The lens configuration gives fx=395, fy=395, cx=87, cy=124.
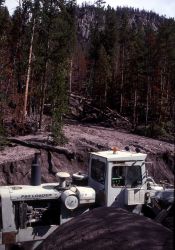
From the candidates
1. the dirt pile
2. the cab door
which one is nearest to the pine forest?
the cab door

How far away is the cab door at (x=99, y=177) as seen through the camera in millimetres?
9559

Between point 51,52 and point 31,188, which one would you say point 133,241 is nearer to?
point 31,188

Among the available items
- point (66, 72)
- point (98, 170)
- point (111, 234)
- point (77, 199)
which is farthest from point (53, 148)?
point (111, 234)

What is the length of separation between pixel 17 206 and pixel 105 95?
116 feet

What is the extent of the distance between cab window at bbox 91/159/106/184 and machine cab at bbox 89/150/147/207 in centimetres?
3

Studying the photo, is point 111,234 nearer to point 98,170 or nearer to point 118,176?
point 118,176

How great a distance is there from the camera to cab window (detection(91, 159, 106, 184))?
9.67 meters

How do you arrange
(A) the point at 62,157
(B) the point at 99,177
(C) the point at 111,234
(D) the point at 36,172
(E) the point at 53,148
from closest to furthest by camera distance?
(C) the point at 111,234 < (B) the point at 99,177 < (D) the point at 36,172 < (A) the point at 62,157 < (E) the point at 53,148

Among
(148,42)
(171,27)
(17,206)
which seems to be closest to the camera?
(17,206)

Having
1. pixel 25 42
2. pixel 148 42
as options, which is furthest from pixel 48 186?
pixel 148 42

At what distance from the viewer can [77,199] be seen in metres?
9.58

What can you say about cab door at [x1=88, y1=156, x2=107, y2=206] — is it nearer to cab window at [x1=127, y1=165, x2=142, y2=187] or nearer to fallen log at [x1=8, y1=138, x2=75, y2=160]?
cab window at [x1=127, y1=165, x2=142, y2=187]

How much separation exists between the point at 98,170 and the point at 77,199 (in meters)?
0.93

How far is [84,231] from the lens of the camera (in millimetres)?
2816
